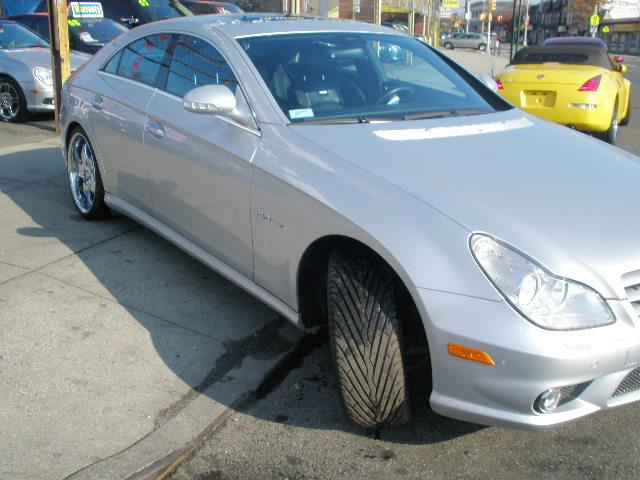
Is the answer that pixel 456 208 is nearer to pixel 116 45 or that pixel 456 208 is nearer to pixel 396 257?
pixel 396 257

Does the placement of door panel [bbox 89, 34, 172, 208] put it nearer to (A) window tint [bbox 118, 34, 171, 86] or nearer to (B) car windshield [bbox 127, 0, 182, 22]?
(A) window tint [bbox 118, 34, 171, 86]

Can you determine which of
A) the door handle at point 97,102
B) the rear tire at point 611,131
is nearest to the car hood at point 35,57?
the door handle at point 97,102

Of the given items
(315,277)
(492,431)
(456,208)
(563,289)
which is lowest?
(492,431)

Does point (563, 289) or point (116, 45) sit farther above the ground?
point (116, 45)

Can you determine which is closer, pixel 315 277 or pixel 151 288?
pixel 315 277

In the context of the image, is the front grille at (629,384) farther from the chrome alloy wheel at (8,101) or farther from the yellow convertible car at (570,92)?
the chrome alloy wheel at (8,101)

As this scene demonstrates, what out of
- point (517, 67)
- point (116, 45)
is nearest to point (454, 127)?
point (116, 45)

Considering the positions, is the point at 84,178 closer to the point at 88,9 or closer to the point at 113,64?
the point at 113,64

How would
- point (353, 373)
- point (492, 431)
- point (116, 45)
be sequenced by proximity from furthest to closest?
point (116, 45), point (492, 431), point (353, 373)

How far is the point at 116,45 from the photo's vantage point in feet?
17.8

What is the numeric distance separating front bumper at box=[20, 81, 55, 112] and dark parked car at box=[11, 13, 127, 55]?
1811 millimetres

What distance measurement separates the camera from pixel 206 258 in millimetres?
4219

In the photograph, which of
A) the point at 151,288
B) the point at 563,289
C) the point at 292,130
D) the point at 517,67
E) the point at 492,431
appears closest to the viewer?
the point at 563,289

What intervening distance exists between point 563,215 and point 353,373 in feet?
3.38
